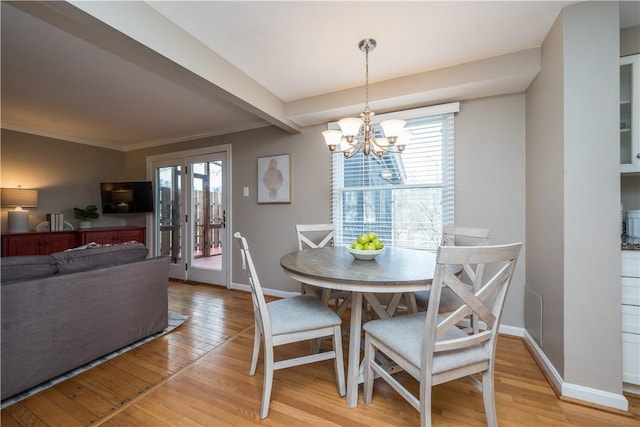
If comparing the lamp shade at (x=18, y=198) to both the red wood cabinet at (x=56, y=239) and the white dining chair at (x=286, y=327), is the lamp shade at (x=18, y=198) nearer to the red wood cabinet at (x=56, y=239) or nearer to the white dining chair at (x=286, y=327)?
the red wood cabinet at (x=56, y=239)

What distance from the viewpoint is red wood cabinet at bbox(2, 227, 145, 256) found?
127 inches

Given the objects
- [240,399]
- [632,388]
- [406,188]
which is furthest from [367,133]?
[632,388]

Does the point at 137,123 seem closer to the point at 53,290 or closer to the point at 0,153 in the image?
the point at 0,153

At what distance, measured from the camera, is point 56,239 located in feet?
11.8

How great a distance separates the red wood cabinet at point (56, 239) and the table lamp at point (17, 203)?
25 centimetres

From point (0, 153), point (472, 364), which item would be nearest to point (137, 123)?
point (0, 153)

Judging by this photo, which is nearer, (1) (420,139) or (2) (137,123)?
(1) (420,139)

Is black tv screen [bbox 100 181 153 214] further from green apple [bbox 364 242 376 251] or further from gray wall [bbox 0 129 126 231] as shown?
green apple [bbox 364 242 376 251]

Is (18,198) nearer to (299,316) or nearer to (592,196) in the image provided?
(299,316)

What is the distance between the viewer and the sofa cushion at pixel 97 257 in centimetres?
175

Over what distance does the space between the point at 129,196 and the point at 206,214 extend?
1429 mm

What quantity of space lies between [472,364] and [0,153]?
222 inches

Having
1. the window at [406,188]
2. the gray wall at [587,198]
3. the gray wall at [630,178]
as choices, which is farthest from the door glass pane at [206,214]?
the gray wall at [630,178]

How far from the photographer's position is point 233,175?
3.71 meters
